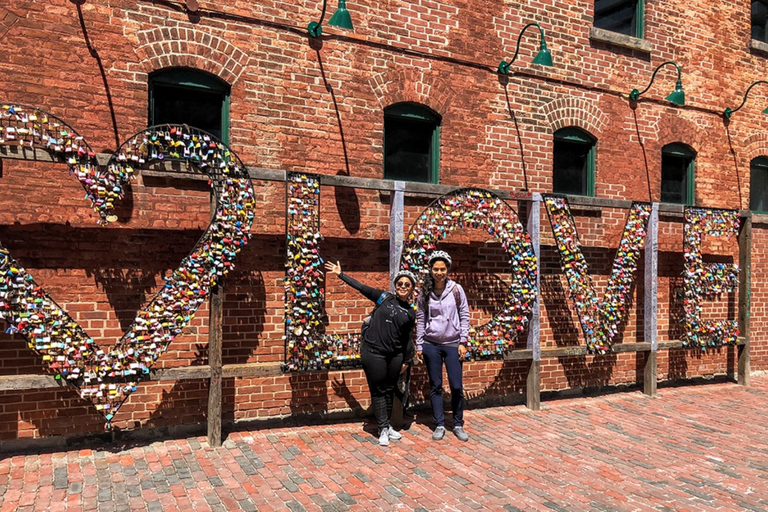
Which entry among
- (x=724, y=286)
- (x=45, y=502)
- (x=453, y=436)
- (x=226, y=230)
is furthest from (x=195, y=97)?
(x=724, y=286)

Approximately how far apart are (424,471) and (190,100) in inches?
176

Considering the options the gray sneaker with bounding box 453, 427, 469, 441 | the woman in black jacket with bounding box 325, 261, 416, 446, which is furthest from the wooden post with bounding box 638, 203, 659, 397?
→ the woman in black jacket with bounding box 325, 261, 416, 446

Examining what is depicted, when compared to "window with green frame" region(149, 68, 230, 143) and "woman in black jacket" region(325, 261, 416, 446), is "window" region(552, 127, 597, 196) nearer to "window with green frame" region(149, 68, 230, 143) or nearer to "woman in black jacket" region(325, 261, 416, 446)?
"woman in black jacket" region(325, 261, 416, 446)

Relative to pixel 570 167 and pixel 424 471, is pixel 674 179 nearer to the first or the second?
pixel 570 167

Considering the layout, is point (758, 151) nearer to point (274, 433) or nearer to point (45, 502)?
point (274, 433)

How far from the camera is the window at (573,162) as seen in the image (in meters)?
8.02

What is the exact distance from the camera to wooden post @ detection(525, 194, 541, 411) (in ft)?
23.5

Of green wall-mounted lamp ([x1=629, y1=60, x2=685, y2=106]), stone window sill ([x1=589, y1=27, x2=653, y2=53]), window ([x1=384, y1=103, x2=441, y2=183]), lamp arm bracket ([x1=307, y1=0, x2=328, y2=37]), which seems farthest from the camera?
stone window sill ([x1=589, y1=27, x2=653, y2=53])

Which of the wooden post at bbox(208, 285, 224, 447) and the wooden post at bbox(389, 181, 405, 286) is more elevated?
the wooden post at bbox(389, 181, 405, 286)

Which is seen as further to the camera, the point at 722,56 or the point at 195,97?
the point at 722,56

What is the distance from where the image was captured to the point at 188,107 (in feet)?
19.5

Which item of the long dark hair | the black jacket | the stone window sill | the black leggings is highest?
the stone window sill

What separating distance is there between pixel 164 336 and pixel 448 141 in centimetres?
410

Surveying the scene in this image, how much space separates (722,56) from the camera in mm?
9320
